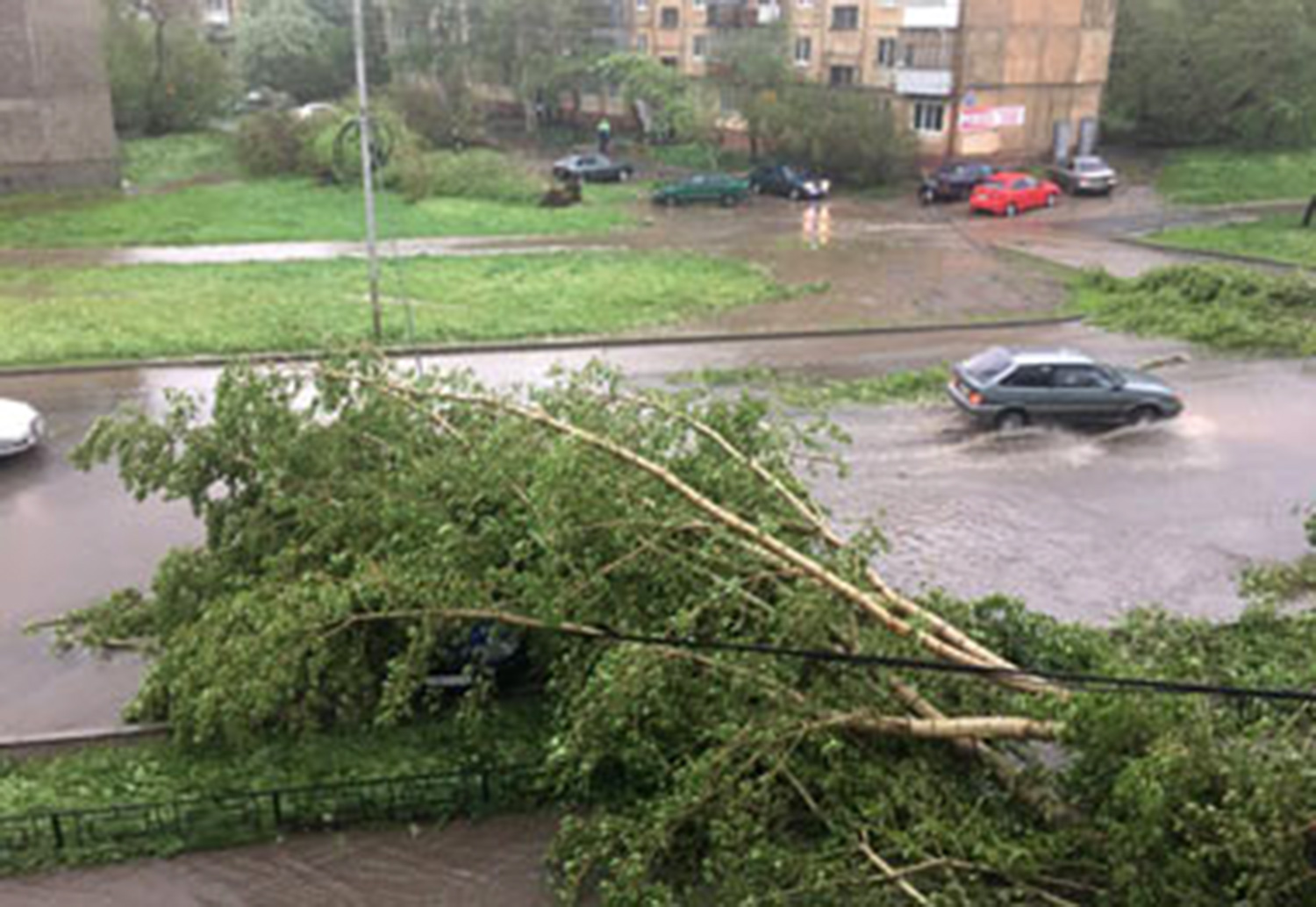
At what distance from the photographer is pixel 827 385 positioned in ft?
68.5

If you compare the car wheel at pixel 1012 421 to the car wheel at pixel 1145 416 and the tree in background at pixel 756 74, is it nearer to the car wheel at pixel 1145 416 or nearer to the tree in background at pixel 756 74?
the car wheel at pixel 1145 416

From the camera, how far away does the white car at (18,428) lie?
1723 centimetres

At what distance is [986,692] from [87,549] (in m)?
11.2

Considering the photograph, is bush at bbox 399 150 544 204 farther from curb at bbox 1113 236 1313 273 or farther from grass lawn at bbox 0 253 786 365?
curb at bbox 1113 236 1313 273

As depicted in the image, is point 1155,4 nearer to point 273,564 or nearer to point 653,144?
point 653,144

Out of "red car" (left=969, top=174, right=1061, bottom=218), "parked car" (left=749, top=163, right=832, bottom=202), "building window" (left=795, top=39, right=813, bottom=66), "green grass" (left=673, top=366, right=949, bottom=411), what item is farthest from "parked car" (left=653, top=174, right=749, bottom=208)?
"green grass" (left=673, top=366, right=949, bottom=411)

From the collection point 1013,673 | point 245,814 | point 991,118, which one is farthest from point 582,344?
point 991,118

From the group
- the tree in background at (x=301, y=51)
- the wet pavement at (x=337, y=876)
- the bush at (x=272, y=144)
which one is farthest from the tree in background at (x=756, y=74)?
the wet pavement at (x=337, y=876)

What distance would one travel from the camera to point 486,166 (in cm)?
4072

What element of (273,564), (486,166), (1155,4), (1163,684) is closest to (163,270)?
(486,166)

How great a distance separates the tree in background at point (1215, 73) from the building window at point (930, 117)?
11719 mm

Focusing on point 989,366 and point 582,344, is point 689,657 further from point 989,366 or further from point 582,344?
point 582,344

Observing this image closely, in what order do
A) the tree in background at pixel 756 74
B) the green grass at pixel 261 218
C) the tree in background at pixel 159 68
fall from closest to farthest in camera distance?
1. the green grass at pixel 261 218
2. the tree in background at pixel 756 74
3. the tree in background at pixel 159 68

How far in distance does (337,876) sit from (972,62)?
39.3 meters
